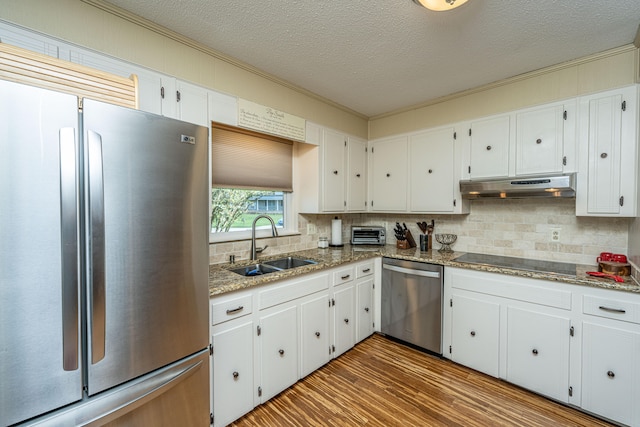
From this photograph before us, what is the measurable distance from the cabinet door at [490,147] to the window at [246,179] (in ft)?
6.17

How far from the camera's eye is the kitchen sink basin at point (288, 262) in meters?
2.50

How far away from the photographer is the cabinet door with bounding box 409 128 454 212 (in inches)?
110

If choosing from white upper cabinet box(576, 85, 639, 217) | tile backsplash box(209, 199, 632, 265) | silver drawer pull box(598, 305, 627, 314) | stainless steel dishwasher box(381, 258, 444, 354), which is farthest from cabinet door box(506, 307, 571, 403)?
white upper cabinet box(576, 85, 639, 217)

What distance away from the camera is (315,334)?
2260mm

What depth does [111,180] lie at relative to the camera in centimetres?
105

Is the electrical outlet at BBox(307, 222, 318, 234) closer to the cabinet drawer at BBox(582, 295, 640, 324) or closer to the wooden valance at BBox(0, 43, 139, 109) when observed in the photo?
the wooden valance at BBox(0, 43, 139, 109)

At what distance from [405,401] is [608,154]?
2392 mm

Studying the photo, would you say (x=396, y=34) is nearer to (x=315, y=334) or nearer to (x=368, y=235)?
(x=368, y=235)

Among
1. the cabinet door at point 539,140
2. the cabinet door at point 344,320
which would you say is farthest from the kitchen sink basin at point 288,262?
the cabinet door at point 539,140

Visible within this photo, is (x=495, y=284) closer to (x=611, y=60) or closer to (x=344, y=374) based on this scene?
(x=344, y=374)

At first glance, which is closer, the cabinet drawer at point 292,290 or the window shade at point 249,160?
the cabinet drawer at point 292,290

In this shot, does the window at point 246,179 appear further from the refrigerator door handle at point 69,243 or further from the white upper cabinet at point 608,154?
the white upper cabinet at point 608,154

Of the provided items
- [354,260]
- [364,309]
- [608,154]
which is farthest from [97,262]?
[608,154]

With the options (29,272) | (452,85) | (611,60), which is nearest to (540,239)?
(611,60)
